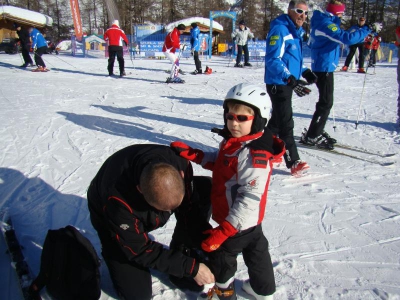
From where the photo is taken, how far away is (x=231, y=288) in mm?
2141

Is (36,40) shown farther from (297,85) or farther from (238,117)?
(238,117)

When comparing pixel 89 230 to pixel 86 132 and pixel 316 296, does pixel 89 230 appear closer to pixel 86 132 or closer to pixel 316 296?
pixel 316 296

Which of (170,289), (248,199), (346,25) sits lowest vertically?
(170,289)

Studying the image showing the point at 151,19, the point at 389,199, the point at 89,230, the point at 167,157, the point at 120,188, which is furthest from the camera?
the point at 151,19

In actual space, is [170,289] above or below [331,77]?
below

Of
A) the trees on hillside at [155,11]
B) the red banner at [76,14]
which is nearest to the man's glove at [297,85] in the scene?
the red banner at [76,14]

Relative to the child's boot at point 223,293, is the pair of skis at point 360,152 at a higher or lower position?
higher

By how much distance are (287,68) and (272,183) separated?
4.31 ft

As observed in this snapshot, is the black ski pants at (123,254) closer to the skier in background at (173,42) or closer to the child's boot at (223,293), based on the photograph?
the child's boot at (223,293)

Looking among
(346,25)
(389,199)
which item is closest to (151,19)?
(346,25)

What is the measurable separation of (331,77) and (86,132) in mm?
3999

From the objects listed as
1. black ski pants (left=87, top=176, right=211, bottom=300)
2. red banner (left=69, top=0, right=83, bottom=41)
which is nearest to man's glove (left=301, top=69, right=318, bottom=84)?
black ski pants (left=87, top=176, right=211, bottom=300)

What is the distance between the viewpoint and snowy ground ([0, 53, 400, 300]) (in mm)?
2350

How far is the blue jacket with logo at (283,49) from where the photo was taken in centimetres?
350
